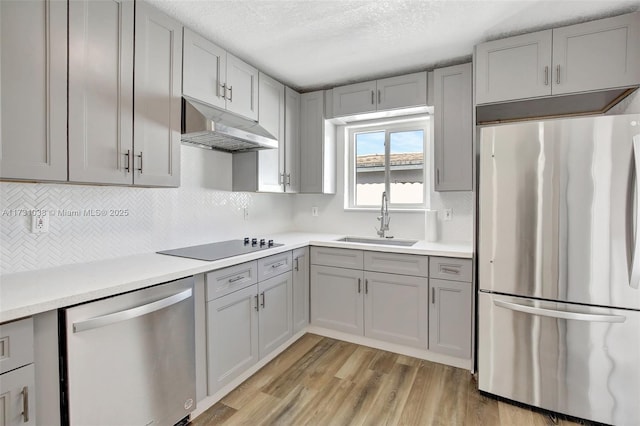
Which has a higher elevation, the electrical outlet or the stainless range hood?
the stainless range hood

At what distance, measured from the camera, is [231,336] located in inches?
79.9

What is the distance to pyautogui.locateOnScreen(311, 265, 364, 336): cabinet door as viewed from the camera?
2709 millimetres

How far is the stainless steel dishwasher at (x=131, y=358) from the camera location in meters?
1.27

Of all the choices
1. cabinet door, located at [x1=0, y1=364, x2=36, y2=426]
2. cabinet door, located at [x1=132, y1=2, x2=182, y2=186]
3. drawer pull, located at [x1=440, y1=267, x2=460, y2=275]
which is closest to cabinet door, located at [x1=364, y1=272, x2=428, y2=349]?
drawer pull, located at [x1=440, y1=267, x2=460, y2=275]

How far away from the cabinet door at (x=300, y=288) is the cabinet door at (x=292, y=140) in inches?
27.9

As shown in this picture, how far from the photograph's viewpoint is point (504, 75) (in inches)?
85.3

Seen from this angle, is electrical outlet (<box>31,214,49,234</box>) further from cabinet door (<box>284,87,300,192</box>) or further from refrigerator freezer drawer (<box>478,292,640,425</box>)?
refrigerator freezer drawer (<box>478,292,640,425</box>)

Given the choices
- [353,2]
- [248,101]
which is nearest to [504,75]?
[353,2]

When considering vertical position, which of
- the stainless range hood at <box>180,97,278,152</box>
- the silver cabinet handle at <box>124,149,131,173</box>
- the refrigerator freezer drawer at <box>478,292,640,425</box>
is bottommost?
the refrigerator freezer drawer at <box>478,292,640,425</box>

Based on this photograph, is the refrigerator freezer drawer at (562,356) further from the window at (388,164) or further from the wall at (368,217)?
the window at (388,164)

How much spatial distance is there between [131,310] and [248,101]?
1.79 metres

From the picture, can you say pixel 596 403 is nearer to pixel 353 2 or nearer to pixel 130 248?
pixel 353 2

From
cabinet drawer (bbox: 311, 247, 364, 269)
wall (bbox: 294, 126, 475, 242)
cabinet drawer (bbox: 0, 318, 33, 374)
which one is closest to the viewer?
cabinet drawer (bbox: 0, 318, 33, 374)

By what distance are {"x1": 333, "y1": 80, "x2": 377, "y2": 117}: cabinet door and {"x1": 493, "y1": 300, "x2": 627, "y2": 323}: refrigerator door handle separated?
Answer: 1.93 meters
